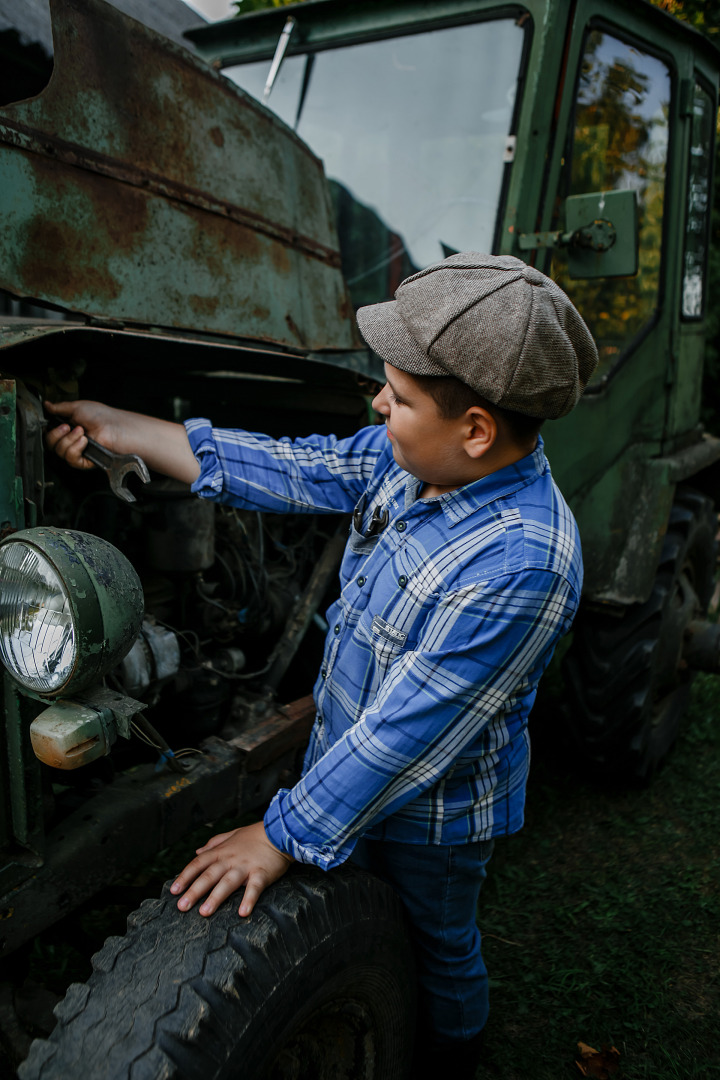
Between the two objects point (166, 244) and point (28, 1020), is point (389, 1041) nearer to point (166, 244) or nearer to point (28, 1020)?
point (28, 1020)

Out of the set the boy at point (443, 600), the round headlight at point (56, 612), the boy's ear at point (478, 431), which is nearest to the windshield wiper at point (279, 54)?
the boy at point (443, 600)

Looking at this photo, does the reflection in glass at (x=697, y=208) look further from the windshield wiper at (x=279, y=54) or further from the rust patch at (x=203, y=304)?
the rust patch at (x=203, y=304)

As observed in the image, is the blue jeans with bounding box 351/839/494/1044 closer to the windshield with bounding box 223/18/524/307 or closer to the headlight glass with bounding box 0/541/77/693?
the headlight glass with bounding box 0/541/77/693

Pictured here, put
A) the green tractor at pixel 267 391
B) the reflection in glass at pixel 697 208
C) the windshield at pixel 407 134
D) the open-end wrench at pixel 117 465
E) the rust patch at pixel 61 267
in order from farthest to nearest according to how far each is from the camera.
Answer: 1. the reflection in glass at pixel 697 208
2. the windshield at pixel 407 134
3. the rust patch at pixel 61 267
4. the open-end wrench at pixel 117 465
5. the green tractor at pixel 267 391

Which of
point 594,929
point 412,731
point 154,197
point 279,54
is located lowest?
point 594,929

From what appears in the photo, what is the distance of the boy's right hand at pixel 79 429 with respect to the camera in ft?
4.66

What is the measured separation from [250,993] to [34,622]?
0.62m

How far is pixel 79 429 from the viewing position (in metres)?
1.42

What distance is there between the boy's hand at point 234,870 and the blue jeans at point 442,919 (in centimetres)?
30

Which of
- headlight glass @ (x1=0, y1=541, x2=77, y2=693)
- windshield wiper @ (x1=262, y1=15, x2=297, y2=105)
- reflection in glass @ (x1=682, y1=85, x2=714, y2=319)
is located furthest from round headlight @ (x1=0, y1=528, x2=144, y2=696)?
reflection in glass @ (x1=682, y1=85, x2=714, y2=319)

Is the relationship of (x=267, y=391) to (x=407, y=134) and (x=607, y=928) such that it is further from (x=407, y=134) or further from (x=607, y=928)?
(x=607, y=928)

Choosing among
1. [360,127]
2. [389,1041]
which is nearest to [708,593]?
[360,127]

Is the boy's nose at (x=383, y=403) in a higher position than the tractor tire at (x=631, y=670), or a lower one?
higher

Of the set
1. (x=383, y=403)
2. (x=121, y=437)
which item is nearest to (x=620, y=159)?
(x=383, y=403)
